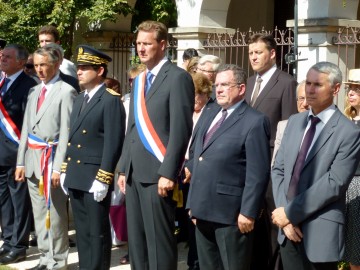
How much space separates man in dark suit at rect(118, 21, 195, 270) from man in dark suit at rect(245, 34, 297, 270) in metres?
0.78

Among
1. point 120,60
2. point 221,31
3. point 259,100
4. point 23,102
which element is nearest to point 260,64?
point 259,100

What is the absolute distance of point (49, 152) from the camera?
686cm

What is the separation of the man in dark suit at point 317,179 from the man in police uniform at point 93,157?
172 cm

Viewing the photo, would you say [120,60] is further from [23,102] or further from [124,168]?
[124,168]

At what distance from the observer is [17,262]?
775 centimetres

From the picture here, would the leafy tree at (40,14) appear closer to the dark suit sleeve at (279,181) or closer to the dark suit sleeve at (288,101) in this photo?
the dark suit sleeve at (288,101)

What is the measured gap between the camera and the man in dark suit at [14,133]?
7.84m

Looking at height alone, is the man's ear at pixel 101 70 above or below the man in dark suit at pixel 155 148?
above

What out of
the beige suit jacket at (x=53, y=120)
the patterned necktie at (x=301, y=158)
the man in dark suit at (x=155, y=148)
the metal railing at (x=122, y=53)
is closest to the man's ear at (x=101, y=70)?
the beige suit jacket at (x=53, y=120)

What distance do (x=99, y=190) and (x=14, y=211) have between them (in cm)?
222

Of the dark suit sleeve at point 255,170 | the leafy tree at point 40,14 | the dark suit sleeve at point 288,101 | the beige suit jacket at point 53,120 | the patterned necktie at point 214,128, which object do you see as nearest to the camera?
the dark suit sleeve at point 255,170

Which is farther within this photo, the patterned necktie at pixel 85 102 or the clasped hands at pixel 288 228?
the patterned necktie at pixel 85 102

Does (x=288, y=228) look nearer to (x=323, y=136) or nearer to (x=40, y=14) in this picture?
(x=323, y=136)

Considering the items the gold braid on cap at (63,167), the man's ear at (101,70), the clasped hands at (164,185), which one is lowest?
the clasped hands at (164,185)
